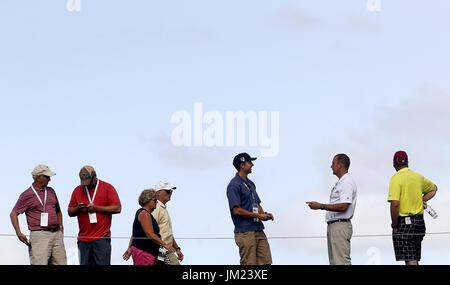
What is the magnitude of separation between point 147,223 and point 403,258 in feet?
12.1

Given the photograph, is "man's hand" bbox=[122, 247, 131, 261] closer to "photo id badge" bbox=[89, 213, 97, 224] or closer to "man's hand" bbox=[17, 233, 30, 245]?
"photo id badge" bbox=[89, 213, 97, 224]

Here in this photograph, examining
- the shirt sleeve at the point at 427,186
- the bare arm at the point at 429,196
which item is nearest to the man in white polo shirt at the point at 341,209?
the shirt sleeve at the point at 427,186

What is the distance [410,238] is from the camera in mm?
12930

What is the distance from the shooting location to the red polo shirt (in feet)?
43.2

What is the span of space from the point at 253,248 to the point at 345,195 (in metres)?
1.48

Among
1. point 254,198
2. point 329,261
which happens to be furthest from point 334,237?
point 254,198

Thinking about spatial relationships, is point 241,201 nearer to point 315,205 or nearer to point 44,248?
point 315,205

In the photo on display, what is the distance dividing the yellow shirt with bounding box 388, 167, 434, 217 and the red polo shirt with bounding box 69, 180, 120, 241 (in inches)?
157

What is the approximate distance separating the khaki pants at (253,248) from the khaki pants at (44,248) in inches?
111

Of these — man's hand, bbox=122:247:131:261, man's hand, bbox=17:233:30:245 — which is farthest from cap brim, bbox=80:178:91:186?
man's hand, bbox=17:233:30:245
